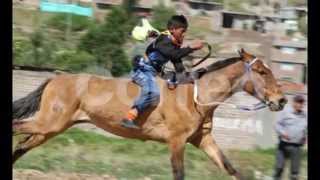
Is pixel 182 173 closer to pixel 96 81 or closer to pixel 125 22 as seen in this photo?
pixel 96 81

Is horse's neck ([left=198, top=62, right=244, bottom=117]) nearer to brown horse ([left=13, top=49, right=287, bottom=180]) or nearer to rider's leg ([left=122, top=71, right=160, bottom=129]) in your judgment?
brown horse ([left=13, top=49, right=287, bottom=180])

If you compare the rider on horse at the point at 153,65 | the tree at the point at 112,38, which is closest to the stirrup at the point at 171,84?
the rider on horse at the point at 153,65

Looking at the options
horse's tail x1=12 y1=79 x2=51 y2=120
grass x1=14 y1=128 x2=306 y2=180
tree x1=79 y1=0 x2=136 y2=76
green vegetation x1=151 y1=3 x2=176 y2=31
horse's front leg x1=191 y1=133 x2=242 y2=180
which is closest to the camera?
horse's front leg x1=191 y1=133 x2=242 y2=180

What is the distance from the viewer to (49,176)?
8.52 metres

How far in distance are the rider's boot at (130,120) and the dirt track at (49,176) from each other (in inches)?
33.4

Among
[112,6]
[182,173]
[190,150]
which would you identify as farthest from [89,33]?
[182,173]

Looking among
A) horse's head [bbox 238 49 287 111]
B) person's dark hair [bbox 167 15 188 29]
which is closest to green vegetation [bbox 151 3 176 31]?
person's dark hair [bbox 167 15 188 29]

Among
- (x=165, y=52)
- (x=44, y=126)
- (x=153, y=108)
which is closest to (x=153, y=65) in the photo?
(x=165, y=52)

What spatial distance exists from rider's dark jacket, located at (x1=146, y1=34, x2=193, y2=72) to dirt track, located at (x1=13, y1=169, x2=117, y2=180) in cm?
151

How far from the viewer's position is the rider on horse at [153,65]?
794 cm

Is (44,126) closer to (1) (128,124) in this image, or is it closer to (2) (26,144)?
(2) (26,144)

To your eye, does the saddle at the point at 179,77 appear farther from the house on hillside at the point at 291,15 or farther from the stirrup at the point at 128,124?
the house on hillside at the point at 291,15

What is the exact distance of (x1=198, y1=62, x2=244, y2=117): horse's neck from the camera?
8.05 meters

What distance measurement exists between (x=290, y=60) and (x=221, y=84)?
3033 mm
